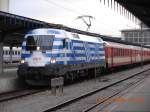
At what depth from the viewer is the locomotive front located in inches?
960

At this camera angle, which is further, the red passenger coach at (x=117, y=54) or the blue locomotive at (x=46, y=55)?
the red passenger coach at (x=117, y=54)

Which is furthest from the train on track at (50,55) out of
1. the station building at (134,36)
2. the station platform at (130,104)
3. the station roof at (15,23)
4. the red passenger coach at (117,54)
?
the station building at (134,36)

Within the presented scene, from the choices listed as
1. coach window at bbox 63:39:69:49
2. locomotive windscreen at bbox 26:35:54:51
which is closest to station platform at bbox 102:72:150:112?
locomotive windscreen at bbox 26:35:54:51

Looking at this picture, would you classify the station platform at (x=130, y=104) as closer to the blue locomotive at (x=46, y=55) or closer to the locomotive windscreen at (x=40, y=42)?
the blue locomotive at (x=46, y=55)

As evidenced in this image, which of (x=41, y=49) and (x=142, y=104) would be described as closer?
(x=142, y=104)

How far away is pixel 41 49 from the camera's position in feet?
81.8

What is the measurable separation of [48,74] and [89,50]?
8.29 meters

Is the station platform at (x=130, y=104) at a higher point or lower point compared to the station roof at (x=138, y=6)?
lower

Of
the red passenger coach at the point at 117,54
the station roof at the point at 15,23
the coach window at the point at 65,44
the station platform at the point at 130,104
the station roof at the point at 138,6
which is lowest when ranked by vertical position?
the station platform at the point at 130,104

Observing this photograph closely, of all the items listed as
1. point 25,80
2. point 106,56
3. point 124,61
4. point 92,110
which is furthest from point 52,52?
point 124,61

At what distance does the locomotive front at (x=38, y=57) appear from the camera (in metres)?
24.4

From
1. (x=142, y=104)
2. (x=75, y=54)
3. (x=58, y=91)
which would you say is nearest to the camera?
(x=142, y=104)

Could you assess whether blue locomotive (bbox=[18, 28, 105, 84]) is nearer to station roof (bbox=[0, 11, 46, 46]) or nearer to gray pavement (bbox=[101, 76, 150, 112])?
station roof (bbox=[0, 11, 46, 46])

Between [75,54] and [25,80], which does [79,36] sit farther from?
[25,80]
